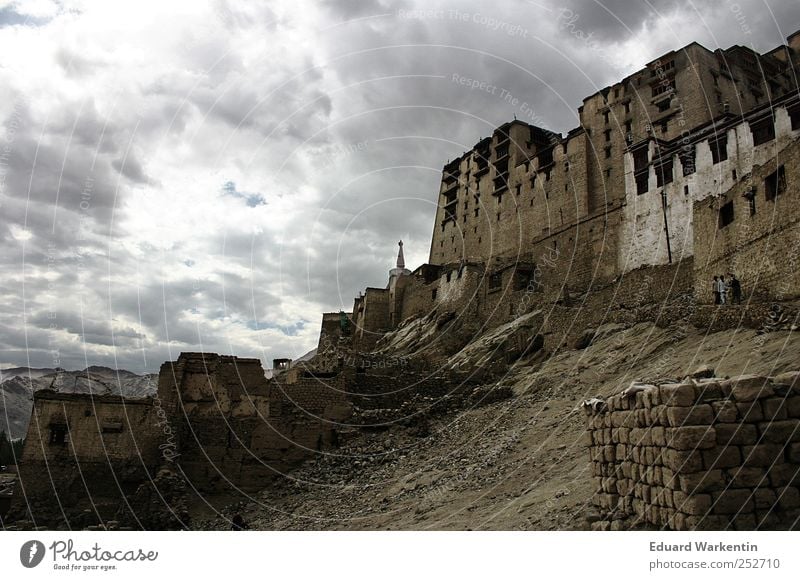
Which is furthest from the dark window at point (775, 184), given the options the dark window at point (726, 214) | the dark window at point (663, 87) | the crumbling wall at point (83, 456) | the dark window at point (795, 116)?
the dark window at point (663, 87)

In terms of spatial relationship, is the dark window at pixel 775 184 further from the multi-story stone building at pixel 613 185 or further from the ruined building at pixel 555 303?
the multi-story stone building at pixel 613 185

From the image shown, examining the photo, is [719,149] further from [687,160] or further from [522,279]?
[522,279]

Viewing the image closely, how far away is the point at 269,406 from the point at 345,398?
2688mm

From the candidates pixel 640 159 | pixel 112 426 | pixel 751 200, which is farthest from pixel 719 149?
pixel 112 426

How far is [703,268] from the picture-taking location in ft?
68.2

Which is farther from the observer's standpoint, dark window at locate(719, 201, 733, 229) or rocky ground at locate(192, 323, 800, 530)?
dark window at locate(719, 201, 733, 229)

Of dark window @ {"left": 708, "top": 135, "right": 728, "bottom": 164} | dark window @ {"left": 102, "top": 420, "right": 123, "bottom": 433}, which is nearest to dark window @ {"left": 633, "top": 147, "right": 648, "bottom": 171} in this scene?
dark window @ {"left": 708, "top": 135, "right": 728, "bottom": 164}

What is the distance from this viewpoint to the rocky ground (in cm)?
1109

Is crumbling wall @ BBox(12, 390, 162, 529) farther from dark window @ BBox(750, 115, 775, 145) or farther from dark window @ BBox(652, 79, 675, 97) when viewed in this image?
dark window @ BBox(652, 79, 675, 97)

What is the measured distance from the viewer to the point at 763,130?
27.9 metres

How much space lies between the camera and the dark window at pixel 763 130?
27.6 metres
